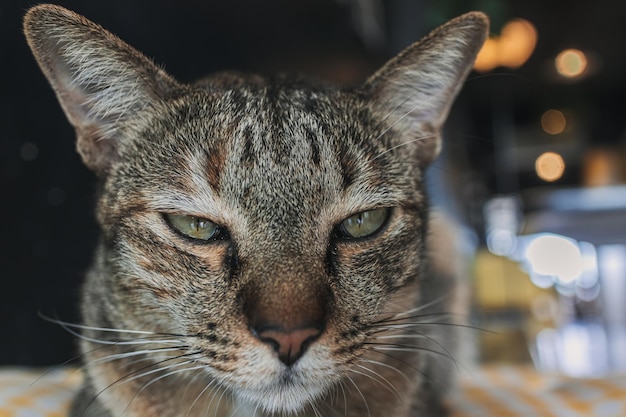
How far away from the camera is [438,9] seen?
71.4 inches

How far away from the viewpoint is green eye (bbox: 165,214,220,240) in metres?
0.86

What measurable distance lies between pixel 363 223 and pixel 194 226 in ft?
0.80

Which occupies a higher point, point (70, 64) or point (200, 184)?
point (70, 64)

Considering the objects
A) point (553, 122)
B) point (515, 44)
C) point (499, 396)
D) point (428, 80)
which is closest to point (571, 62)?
point (553, 122)

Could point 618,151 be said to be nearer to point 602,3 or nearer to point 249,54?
point 602,3

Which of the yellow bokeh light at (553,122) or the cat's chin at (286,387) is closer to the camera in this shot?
the cat's chin at (286,387)

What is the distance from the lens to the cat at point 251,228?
0.80 meters

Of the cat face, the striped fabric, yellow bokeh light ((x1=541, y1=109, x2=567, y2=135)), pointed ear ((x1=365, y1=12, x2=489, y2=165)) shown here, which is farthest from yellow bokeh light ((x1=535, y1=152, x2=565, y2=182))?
the cat face

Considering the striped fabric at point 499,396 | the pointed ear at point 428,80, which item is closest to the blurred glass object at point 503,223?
the striped fabric at point 499,396

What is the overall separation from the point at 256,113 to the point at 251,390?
1.29 ft

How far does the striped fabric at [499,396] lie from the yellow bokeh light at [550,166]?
0.86m

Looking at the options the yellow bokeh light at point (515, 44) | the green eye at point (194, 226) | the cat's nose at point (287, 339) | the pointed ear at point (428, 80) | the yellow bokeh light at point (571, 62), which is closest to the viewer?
the cat's nose at point (287, 339)

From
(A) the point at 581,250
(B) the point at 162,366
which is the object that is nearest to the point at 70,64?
(B) the point at 162,366

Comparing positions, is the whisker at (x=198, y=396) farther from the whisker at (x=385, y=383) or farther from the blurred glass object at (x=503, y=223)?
the blurred glass object at (x=503, y=223)
